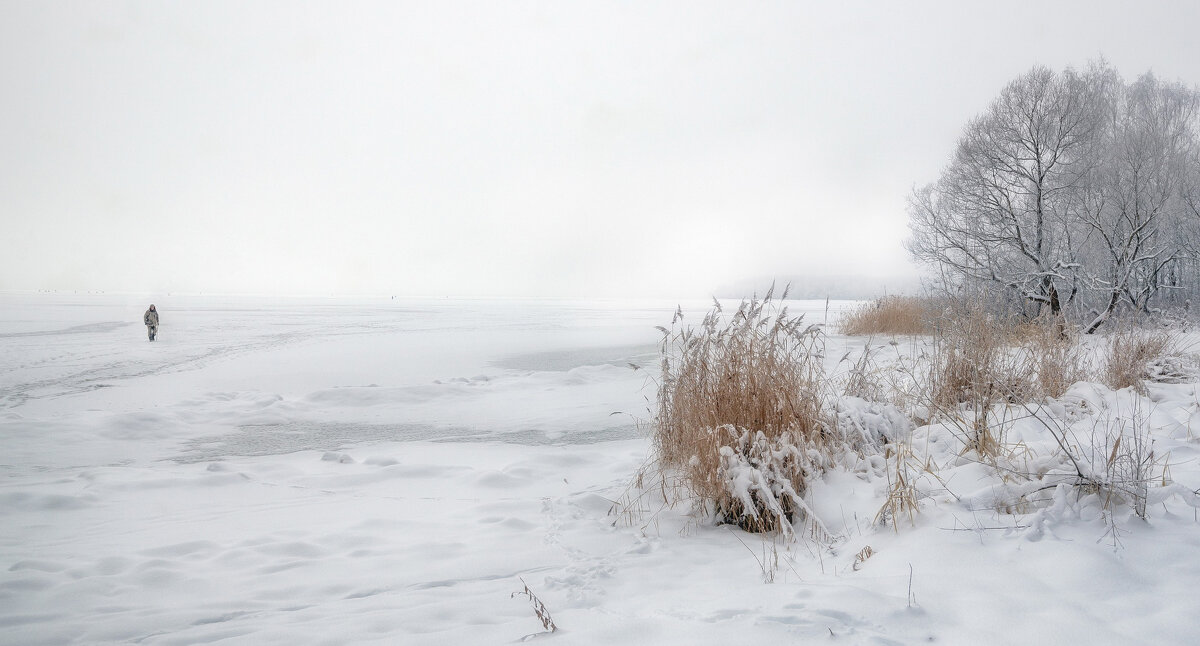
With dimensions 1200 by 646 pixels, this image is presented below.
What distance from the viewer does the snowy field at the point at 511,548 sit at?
75.6 inches

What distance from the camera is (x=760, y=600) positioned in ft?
6.97

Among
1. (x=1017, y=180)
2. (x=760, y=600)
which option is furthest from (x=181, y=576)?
(x=1017, y=180)

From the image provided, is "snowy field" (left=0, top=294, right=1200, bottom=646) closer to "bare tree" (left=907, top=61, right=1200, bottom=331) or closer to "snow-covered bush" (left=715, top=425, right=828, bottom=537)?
"snow-covered bush" (left=715, top=425, right=828, bottom=537)

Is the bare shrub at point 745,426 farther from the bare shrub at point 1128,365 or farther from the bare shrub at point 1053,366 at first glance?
the bare shrub at point 1128,365

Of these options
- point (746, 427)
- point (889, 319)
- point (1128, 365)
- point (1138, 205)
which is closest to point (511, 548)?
point (746, 427)

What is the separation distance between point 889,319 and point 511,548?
15576mm

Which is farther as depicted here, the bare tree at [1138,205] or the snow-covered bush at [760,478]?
the bare tree at [1138,205]

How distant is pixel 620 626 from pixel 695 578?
1.95 ft

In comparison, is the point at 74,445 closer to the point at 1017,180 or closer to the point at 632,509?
the point at 632,509

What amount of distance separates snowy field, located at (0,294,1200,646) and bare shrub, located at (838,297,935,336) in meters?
11.2

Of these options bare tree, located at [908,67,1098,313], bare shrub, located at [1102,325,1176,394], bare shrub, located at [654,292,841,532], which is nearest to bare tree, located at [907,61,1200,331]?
bare tree, located at [908,67,1098,313]

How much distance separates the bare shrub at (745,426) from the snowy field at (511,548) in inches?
7.4

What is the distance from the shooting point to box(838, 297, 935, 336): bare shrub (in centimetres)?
1512

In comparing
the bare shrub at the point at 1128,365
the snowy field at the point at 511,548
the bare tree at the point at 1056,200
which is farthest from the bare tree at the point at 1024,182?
the snowy field at the point at 511,548
